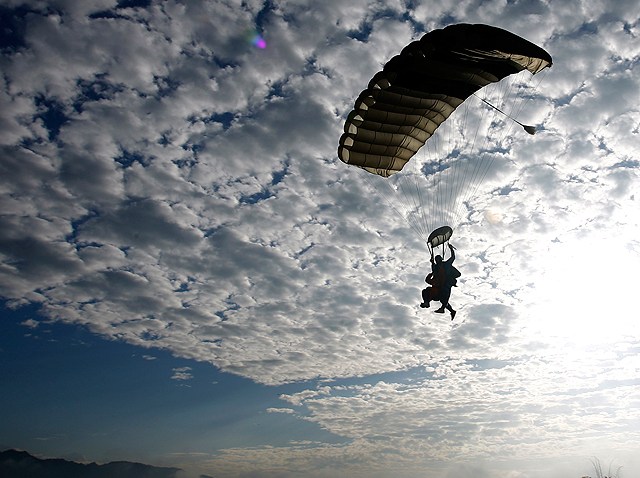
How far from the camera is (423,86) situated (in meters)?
15.4

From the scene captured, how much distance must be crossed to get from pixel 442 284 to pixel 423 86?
706cm

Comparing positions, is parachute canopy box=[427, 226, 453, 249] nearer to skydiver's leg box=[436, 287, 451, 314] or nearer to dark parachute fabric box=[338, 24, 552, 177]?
skydiver's leg box=[436, 287, 451, 314]

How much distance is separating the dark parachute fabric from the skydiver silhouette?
15.8 feet

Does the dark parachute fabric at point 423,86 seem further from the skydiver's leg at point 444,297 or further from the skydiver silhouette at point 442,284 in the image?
the skydiver's leg at point 444,297

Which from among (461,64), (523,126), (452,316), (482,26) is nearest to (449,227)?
(452,316)

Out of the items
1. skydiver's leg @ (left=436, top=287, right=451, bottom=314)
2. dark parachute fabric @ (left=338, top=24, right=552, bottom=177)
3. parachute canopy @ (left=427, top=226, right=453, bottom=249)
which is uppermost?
dark parachute fabric @ (left=338, top=24, right=552, bottom=177)

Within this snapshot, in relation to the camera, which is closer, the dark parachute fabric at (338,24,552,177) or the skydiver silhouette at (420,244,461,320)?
the dark parachute fabric at (338,24,552,177)

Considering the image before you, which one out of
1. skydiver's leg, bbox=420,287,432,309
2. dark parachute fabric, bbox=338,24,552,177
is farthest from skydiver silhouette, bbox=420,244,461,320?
dark parachute fabric, bbox=338,24,552,177

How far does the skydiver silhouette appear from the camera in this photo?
1641 centimetres

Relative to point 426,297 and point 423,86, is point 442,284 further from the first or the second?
point 423,86

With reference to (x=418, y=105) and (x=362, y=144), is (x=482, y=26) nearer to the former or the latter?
(x=418, y=105)

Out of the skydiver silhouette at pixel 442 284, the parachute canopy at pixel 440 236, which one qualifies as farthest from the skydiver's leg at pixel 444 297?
the parachute canopy at pixel 440 236

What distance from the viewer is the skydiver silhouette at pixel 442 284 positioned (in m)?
16.4

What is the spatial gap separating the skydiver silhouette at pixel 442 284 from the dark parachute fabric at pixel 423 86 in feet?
15.8
